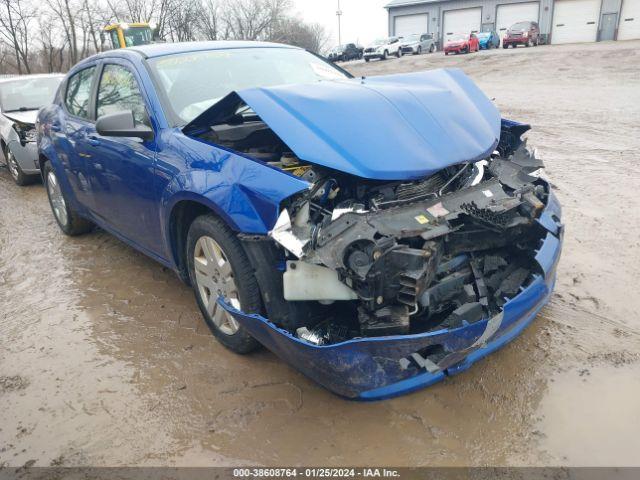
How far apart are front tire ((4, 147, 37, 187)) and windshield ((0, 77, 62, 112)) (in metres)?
0.76

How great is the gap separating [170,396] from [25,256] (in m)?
3.12

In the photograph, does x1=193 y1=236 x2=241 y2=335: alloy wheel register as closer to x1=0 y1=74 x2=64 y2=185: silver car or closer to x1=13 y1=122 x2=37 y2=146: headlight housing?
x1=0 y1=74 x2=64 y2=185: silver car

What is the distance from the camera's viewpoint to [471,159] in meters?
2.70

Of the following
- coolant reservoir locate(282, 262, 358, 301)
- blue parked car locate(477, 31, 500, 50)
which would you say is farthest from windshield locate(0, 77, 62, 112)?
blue parked car locate(477, 31, 500, 50)

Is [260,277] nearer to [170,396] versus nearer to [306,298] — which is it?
[306,298]

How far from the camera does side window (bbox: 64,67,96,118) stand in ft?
13.8

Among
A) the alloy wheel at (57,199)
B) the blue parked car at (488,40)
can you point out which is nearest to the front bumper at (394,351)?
the alloy wheel at (57,199)

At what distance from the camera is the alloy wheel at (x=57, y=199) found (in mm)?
5175

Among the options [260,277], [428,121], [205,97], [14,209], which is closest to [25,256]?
[14,209]

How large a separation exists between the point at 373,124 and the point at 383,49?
3168 cm

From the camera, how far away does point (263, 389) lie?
2715 mm

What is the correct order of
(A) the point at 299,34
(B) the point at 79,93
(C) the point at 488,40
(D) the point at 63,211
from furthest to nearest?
1. (A) the point at 299,34
2. (C) the point at 488,40
3. (D) the point at 63,211
4. (B) the point at 79,93

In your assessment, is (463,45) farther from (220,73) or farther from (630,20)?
(220,73)

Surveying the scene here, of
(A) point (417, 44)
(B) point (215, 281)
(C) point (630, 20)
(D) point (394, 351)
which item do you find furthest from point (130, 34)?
(C) point (630, 20)
